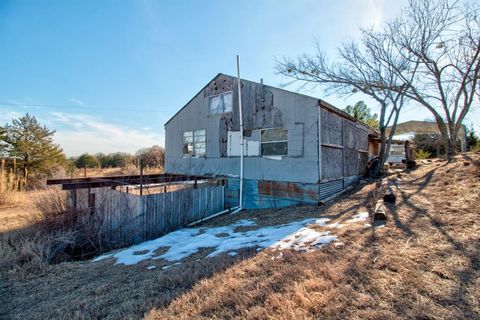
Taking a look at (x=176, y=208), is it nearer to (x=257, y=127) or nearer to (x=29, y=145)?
(x=257, y=127)

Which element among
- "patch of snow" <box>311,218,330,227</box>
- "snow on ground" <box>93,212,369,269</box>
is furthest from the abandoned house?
"snow on ground" <box>93,212,369,269</box>

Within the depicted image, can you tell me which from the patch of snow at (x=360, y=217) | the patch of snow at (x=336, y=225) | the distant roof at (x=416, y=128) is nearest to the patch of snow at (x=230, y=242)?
the patch of snow at (x=336, y=225)

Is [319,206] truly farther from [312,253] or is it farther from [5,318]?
[5,318]

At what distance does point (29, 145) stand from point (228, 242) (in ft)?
59.2

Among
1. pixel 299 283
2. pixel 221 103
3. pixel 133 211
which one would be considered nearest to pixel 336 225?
pixel 299 283

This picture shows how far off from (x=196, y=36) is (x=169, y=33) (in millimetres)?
1084

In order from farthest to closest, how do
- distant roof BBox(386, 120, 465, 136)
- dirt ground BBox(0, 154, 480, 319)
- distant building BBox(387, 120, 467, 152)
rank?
distant roof BBox(386, 120, 465, 136), distant building BBox(387, 120, 467, 152), dirt ground BBox(0, 154, 480, 319)

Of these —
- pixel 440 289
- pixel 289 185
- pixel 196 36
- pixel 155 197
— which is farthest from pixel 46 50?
pixel 440 289

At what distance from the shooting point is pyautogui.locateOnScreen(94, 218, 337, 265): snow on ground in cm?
416

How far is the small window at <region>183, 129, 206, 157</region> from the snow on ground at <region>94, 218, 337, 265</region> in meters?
5.53

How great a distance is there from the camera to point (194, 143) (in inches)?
446

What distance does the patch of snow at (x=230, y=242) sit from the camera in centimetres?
416

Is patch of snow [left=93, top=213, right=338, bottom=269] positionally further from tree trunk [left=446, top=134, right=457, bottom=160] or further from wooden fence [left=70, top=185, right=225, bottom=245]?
tree trunk [left=446, top=134, right=457, bottom=160]

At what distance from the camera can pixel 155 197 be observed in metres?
6.71
